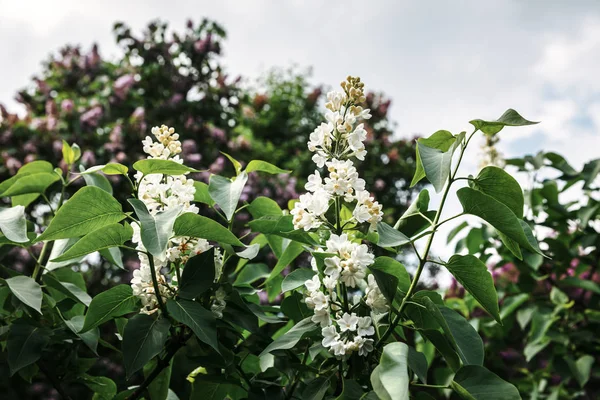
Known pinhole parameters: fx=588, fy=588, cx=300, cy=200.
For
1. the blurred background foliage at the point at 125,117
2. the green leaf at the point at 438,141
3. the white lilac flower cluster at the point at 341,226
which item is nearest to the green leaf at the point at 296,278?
the white lilac flower cluster at the point at 341,226

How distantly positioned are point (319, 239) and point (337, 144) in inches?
6.1

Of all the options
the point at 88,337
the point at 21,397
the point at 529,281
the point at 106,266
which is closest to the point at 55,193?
the point at 106,266

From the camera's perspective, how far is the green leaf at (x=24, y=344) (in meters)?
0.96

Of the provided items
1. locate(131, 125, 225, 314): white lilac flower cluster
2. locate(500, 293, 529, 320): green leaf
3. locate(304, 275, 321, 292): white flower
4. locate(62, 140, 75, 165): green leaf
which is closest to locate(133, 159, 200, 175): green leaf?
locate(131, 125, 225, 314): white lilac flower cluster

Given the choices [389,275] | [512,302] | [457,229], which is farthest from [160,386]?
[512,302]

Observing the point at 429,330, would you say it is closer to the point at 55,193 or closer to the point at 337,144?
the point at 337,144

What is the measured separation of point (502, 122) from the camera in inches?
32.6

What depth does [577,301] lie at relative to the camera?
249 cm

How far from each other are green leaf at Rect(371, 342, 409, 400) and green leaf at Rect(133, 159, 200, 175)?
399mm

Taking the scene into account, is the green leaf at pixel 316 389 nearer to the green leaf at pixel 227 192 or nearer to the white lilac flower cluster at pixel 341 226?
the white lilac flower cluster at pixel 341 226

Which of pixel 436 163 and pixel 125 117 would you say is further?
pixel 125 117

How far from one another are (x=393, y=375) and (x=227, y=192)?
416 mm

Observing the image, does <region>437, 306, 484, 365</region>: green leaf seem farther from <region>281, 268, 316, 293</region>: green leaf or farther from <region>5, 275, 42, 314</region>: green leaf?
<region>5, 275, 42, 314</region>: green leaf

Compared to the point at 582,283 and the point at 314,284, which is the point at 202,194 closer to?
the point at 314,284
